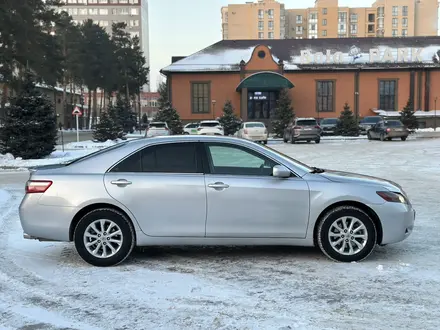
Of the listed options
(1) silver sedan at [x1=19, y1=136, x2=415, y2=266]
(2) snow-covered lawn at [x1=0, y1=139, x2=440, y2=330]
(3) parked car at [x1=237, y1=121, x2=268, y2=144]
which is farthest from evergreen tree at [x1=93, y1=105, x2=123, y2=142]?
(1) silver sedan at [x1=19, y1=136, x2=415, y2=266]

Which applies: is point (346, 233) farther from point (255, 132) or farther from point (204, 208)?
point (255, 132)

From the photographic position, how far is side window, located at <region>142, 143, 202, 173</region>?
5871 mm

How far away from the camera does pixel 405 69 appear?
164 feet

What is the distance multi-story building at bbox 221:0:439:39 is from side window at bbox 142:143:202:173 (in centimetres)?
13114

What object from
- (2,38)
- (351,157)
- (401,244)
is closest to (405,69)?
(351,157)

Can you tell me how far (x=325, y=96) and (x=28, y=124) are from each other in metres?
36.7

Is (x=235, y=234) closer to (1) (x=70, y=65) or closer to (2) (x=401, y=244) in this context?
(2) (x=401, y=244)

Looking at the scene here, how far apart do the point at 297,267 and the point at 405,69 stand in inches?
1939

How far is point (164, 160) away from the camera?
5.93 meters

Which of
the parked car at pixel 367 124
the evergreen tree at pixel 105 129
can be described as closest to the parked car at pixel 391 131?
the parked car at pixel 367 124

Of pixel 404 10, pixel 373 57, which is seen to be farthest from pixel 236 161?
pixel 404 10

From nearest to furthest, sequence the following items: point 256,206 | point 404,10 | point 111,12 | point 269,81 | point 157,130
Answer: point 256,206 → point 157,130 → point 269,81 → point 404,10 → point 111,12

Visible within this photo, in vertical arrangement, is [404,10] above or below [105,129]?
above

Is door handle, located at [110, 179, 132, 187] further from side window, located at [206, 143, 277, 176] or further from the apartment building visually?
the apartment building
